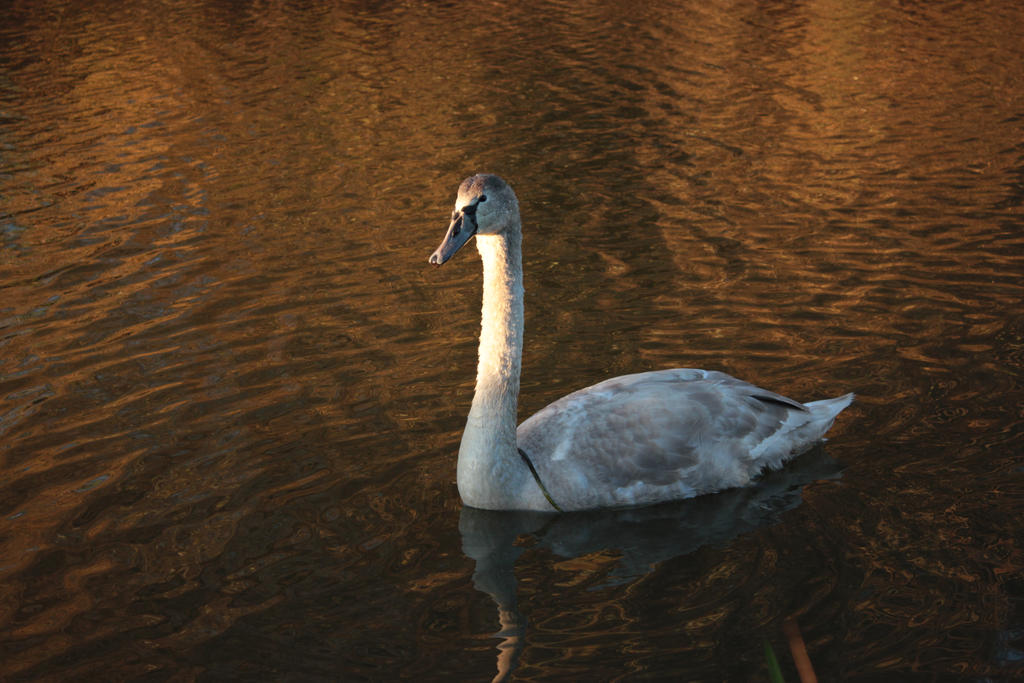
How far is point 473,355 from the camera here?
930cm

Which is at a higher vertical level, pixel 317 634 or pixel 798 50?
pixel 317 634

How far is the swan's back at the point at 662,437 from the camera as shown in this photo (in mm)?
6984

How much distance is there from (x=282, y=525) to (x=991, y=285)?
6.86m

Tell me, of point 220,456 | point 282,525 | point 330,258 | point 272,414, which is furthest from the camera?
point 330,258

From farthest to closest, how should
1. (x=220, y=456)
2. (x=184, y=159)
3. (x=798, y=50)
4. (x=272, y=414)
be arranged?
(x=798, y=50) → (x=184, y=159) → (x=272, y=414) → (x=220, y=456)

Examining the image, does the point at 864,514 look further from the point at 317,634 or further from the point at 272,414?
the point at 272,414

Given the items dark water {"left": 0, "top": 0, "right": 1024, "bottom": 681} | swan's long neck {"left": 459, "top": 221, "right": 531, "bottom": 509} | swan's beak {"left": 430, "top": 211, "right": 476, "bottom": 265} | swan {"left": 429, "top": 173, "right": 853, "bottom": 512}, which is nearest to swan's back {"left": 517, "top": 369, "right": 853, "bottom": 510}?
swan {"left": 429, "top": 173, "right": 853, "bottom": 512}

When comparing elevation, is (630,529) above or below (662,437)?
below

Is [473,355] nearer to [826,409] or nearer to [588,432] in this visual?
[588,432]

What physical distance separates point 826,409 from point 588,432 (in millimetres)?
1699

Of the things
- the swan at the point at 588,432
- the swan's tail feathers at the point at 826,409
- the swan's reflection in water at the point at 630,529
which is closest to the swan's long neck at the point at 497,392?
the swan at the point at 588,432

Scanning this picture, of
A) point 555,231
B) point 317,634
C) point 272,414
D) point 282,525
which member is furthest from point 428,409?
point 555,231

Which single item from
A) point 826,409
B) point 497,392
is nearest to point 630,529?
point 497,392

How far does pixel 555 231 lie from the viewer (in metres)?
12.3
